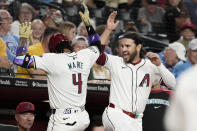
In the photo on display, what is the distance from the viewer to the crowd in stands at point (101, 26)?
6.57m

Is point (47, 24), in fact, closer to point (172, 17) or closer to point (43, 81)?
point (43, 81)

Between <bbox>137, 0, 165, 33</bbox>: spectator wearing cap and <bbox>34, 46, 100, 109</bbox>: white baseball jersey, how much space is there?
5471mm

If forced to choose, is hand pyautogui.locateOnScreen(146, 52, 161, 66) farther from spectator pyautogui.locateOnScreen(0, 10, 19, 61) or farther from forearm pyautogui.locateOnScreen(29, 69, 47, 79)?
spectator pyautogui.locateOnScreen(0, 10, 19, 61)

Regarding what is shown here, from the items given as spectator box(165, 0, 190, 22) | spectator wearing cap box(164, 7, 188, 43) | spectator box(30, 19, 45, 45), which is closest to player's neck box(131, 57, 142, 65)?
spectator box(30, 19, 45, 45)

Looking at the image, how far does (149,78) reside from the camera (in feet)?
16.9

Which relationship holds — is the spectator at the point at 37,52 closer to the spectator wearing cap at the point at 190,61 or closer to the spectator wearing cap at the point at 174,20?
the spectator wearing cap at the point at 190,61

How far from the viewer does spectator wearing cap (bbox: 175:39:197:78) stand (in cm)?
734

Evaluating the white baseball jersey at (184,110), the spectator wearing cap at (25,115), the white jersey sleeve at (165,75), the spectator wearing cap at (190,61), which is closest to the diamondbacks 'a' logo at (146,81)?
the white jersey sleeve at (165,75)

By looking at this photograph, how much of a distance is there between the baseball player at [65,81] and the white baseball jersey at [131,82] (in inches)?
12.9

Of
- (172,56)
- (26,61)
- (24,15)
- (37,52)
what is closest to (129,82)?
(26,61)

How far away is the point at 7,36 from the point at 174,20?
486cm

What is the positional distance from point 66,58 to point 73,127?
0.70 m

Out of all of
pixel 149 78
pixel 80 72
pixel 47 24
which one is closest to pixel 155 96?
pixel 149 78

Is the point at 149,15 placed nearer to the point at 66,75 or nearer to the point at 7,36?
the point at 7,36
